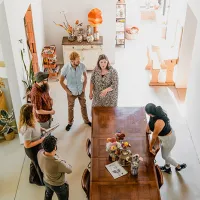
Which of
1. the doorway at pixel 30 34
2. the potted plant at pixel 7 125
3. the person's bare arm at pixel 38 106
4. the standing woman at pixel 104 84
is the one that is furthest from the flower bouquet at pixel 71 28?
the person's bare arm at pixel 38 106

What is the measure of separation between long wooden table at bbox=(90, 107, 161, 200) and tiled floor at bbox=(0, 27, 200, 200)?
0.94 meters

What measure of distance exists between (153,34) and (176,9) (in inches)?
98.6

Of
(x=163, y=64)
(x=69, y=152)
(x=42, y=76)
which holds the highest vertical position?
(x=42, y=76)

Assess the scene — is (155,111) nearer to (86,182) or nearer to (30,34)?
(86,182)

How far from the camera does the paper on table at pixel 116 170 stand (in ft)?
→ 13.8

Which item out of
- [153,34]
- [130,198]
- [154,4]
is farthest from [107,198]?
[154,4]

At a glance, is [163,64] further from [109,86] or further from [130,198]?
[130,198]

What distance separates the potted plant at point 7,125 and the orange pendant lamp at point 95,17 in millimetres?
3276

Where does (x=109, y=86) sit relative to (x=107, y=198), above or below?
above

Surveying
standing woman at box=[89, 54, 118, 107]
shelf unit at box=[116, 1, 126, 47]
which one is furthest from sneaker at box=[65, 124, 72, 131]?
shelf unit at box=[116, 1, 126, 47]

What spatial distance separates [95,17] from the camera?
806 centimetres

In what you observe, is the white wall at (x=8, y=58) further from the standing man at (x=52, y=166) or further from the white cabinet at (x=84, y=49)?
the white cabinet at (x=84, y=49)

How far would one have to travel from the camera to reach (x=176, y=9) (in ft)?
27.7

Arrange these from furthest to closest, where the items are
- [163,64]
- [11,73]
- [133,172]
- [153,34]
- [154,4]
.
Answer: [154,4]
[153,34]
[163,64]
[11,73]
[133,172]
